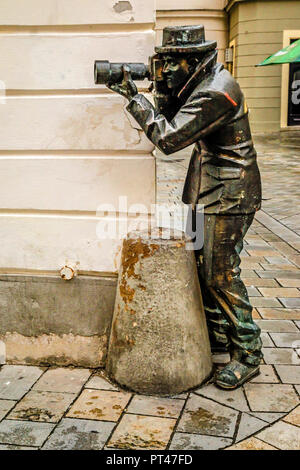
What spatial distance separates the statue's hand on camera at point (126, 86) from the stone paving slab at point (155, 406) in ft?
5.86

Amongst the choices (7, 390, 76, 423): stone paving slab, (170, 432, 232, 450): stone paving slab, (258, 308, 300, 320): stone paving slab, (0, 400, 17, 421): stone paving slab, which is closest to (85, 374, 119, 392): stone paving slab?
(7, 390, 76, 423): stone paving slab

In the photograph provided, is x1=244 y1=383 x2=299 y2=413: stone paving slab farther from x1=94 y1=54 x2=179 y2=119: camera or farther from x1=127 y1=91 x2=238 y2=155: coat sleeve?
x1=94 y1=54 x2=179 y2=119: camera

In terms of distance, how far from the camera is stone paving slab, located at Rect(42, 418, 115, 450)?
2.90 metres

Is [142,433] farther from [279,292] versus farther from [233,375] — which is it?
[279,292]

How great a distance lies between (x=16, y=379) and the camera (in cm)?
367

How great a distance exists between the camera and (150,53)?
349 centimetres

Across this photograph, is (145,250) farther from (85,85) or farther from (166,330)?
(85,85)

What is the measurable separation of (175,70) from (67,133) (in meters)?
0.87

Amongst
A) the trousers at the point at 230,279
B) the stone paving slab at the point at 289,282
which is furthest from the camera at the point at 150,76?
the stone paving slab at the point at 289,282

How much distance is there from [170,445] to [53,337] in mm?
1298

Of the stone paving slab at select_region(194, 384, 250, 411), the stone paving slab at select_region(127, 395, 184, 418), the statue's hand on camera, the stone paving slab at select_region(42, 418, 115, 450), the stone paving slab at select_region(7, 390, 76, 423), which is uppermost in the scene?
the statue's hand on camera

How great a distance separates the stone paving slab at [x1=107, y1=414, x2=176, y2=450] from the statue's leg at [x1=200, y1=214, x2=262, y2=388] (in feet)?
2.40

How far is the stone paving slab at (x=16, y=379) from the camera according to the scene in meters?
3.46

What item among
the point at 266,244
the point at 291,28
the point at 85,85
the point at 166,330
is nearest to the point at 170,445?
the point at 166,330
